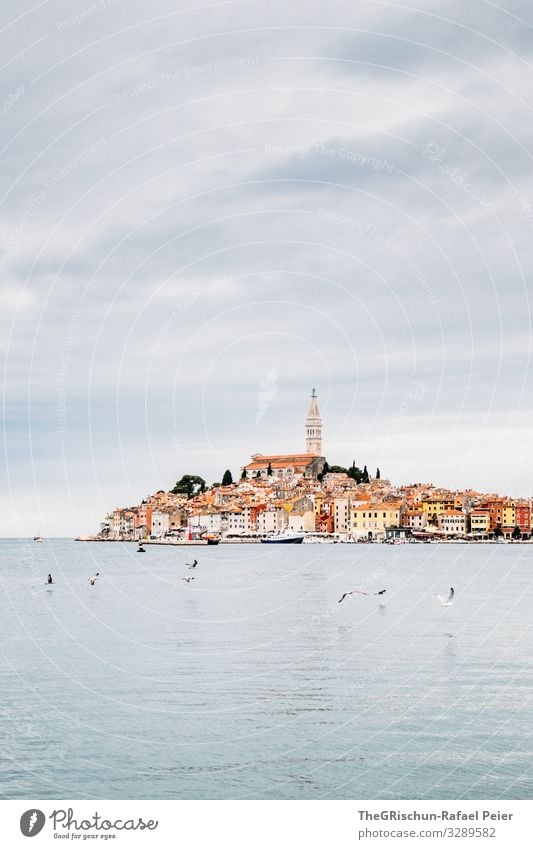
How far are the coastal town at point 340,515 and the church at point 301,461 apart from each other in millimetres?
8070

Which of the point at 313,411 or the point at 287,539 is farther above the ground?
the point at 313,411

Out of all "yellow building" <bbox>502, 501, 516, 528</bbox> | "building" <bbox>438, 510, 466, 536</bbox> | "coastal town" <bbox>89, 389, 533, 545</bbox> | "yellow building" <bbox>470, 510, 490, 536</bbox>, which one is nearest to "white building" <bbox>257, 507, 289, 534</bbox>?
"coastal town" <bbox>89, 389, 533, 545</bbox>

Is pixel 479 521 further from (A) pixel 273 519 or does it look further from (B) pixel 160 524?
(B) pixel 160 524

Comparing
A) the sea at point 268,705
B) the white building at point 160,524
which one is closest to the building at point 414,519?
the white building at point 160,524

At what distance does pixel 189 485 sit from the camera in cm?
16200

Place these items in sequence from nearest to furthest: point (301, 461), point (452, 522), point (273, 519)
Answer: point (452, 522), point (273, 519), point (301, 461)

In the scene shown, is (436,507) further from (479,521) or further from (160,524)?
(160,524)

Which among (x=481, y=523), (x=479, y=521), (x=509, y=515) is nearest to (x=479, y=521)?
(x=479, y=521)

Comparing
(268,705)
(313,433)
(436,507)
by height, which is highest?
(313,433)

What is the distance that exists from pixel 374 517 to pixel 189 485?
39.5 metres

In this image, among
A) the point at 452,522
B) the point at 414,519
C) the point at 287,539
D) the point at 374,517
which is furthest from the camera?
the point at 414,519

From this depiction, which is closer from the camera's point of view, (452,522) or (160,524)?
(452,522)

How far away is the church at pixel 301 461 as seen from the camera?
534ft

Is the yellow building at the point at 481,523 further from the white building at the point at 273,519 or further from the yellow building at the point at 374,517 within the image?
the white building at the point at 273,519
